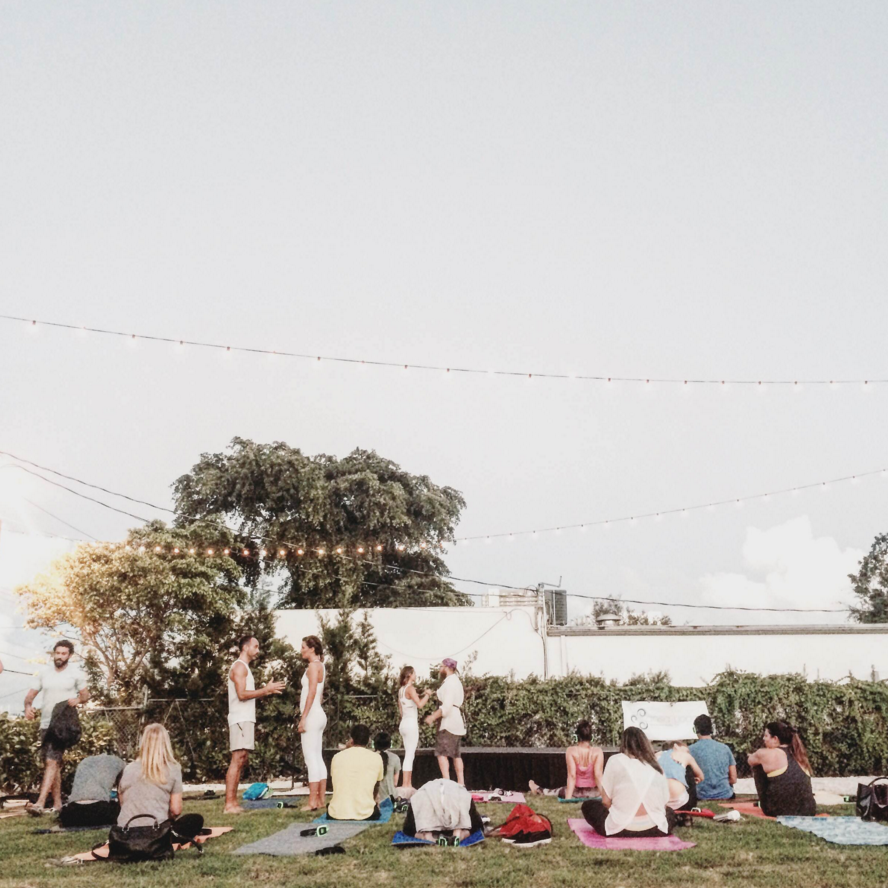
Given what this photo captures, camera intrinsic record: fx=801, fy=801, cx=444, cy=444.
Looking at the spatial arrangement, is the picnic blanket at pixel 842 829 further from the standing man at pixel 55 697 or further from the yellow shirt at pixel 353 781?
the standing man at pixel 55 697

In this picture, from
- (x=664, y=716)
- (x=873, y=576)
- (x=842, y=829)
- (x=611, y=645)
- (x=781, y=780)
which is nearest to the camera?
(x=842, y=829)

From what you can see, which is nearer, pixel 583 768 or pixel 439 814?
pixel 439 814

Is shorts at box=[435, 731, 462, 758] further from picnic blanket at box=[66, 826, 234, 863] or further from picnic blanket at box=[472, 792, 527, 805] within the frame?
picnic blanket at box=[66, 826, 234, 863]

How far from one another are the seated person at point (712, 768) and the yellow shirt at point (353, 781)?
135 inches

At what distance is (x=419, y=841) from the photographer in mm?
5527

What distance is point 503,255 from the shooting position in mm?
12961

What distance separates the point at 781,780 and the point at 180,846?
4.93m

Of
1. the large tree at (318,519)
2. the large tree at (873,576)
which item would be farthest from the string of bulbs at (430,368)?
the large tree at (873,576)

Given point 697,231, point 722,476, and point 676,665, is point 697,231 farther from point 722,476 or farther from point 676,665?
point 676,665

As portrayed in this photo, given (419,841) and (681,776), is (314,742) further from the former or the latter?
(681,776)

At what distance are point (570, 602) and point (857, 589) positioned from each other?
2616 cm

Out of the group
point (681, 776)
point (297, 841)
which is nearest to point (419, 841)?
point (297, 841)

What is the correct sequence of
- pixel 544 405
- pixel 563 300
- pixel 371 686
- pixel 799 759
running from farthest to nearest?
1. pixel 544 405
2. pixel 563 300
3. pixel 371 686
4. pixel 799 759

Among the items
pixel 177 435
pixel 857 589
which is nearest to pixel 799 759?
pixel 177 435
